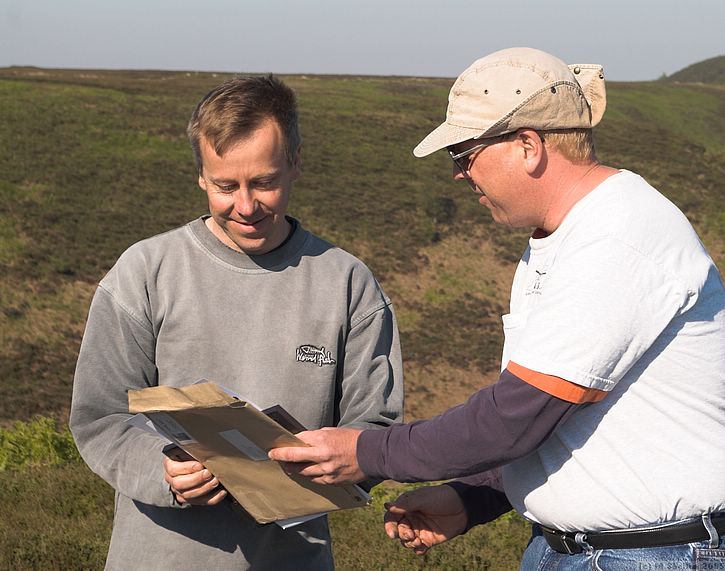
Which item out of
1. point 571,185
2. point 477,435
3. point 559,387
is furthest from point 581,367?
point 571,185

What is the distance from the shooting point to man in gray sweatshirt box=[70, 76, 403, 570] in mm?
2828

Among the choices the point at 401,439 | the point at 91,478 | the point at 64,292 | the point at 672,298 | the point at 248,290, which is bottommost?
the point at 64,292

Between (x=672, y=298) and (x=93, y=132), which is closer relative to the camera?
(x=672, y=298)

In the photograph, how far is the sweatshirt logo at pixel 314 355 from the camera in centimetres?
294

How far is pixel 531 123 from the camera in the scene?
2.43 meters

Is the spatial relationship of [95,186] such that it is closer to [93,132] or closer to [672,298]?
[93,132]

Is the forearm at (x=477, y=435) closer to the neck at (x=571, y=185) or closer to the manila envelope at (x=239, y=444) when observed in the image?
the manila envelope at (x=239, y=444)

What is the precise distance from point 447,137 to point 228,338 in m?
0.91

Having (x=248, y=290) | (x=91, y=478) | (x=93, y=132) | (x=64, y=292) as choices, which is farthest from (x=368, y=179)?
(x=248, y=290)

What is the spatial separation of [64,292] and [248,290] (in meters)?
18.8

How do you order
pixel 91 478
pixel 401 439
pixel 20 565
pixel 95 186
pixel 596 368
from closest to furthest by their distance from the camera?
pixel 596 368, pixel 401 439, pixel 20 565, pixel 91 478, pixel 95 186

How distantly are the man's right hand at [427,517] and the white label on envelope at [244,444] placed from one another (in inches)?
26.1

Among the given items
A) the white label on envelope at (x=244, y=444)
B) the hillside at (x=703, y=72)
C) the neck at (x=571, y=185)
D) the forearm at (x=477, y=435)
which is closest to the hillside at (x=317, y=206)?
the white label on envelope at (x=244, y=444)

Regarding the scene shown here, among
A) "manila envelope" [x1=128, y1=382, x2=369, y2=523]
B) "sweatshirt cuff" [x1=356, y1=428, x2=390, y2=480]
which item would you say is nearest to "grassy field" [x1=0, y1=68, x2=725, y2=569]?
"manila envelope" [x1=128, y1=382, x2=369, y2=523]
